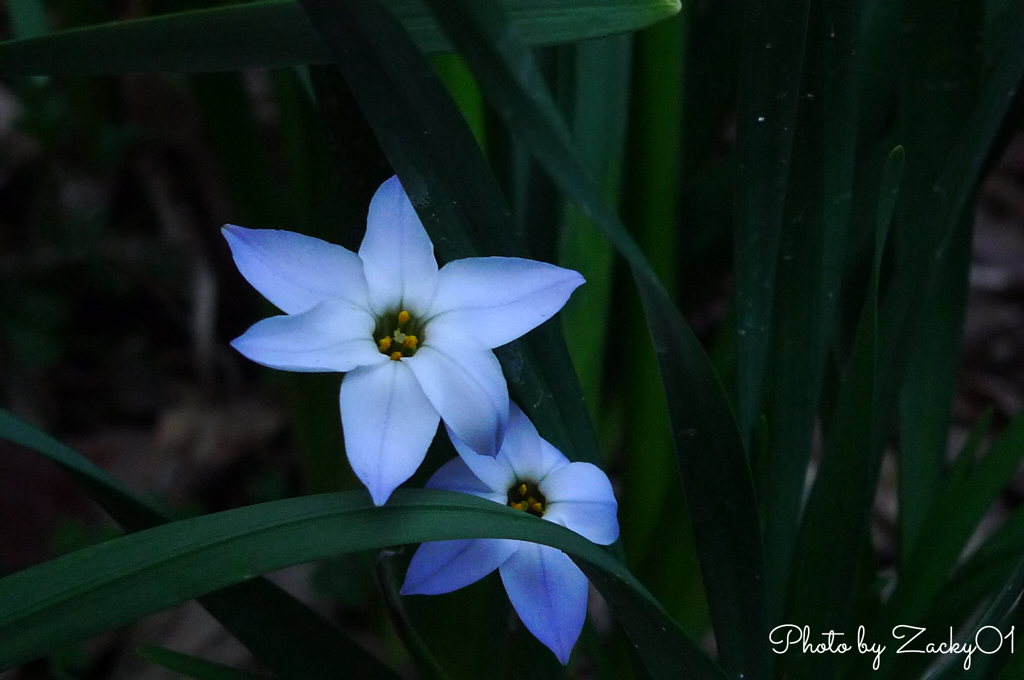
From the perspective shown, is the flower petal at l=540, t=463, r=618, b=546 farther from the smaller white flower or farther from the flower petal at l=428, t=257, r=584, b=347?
the flower petal at l=428, t=257, r=584, b=347

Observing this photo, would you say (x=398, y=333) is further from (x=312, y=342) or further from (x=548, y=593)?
(x=548, y=593)

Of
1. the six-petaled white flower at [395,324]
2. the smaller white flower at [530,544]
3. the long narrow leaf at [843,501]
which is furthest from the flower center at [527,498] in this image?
the long narrow leaf at [843,501]

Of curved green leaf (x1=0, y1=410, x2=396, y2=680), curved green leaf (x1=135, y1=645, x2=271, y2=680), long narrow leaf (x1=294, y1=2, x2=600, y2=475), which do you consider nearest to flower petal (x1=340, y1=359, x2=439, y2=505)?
long narrow leaf (x1=294, y1=2, x2=600, y2=475)

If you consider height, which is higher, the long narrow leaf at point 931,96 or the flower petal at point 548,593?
the long narrow leaf at point 931,96

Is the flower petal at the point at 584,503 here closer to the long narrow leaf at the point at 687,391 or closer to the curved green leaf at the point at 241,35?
the long narrow leaf at the point at 687,391

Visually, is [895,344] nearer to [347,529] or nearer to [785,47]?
[785,47]

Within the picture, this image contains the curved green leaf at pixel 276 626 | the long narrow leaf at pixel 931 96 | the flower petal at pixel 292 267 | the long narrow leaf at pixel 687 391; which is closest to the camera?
the long narrow leaf at pixel 687 391

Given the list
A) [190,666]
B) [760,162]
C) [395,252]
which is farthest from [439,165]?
[190,666]
